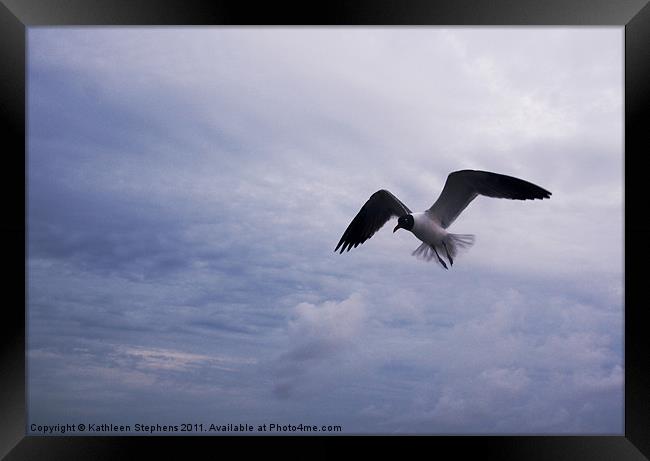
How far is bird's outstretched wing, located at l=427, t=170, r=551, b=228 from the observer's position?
3.00 m

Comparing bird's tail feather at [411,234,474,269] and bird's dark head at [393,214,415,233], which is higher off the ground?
bird's dark head at [393,214,415,233]

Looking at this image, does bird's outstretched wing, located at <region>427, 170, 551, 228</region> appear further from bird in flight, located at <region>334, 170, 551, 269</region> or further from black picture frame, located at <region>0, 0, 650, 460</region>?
black picture frame, located at <region>0, 0, 650, 460</region>


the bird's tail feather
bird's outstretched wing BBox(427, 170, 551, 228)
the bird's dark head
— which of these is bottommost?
the bird's tail feather

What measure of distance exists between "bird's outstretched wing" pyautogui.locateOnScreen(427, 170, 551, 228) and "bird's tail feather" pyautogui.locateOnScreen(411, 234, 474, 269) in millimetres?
92

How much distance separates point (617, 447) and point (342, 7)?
2202 millimetres

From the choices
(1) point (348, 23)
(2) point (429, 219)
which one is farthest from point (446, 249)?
(1) point (348, 23)

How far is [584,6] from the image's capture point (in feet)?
8.29

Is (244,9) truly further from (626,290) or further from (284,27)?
(626,290)

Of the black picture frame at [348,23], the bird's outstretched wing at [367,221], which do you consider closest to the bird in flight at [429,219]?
the bird's outstretched wing at [367,221]

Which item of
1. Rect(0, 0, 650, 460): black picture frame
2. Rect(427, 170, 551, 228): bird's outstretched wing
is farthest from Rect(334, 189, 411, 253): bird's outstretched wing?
Rect(0, 0, 650, 460): black picture frame

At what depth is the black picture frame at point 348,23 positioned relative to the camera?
253cm

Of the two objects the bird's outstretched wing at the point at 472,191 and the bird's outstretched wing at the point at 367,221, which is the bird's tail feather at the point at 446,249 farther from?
the bird's outstretched wing at the point at 367,221

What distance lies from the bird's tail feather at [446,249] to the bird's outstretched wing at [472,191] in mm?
92

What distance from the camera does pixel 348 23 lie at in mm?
2551
